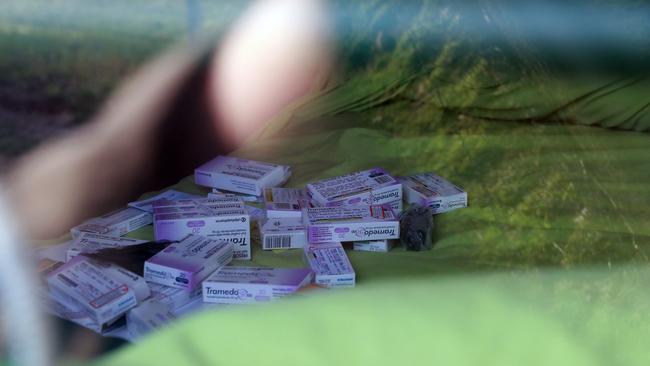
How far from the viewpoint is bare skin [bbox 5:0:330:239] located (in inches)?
57.6

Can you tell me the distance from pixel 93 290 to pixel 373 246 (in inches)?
20.7

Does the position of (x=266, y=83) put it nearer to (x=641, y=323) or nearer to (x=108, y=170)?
(x=108, y=170)

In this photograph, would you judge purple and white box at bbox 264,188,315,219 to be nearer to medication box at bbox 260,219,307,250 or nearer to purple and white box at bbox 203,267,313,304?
medication box at bbox 260,219,307,250

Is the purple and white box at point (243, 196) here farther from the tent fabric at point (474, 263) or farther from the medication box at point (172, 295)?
the medication box at point (172, 295)

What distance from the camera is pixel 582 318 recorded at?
110 cm

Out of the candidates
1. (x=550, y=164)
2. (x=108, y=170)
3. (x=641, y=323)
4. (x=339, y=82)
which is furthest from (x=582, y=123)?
(x=108, y=170)

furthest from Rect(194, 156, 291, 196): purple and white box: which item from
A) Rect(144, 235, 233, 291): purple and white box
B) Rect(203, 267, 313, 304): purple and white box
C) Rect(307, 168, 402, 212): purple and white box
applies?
Rect(203, 267, 313, 304): purple and white box

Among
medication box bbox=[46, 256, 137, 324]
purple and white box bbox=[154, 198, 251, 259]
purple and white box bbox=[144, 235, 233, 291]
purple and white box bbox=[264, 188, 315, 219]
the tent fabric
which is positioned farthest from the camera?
purple and white box bbox=[264, 188, 315, 219]

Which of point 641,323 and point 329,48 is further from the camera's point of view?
point 329,48

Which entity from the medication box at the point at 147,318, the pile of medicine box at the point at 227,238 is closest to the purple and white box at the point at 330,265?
the pile of medicine box at the point at 227,238

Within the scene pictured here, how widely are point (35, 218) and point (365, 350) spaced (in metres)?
0.75

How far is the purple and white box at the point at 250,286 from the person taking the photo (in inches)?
46.8

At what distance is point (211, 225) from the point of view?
1.40m

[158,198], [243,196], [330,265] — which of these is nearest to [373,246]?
[330,265]
